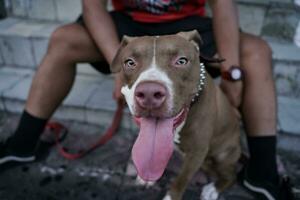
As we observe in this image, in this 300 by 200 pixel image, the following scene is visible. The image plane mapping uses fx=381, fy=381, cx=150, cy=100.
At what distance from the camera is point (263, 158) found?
222 cm

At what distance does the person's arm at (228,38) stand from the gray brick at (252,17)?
0.89 metres

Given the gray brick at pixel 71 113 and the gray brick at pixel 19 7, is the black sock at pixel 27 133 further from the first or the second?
the gray brick at pixel 19 7

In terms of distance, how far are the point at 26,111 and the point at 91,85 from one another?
0.90 meters

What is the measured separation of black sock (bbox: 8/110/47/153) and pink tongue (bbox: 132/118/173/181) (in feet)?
3.39

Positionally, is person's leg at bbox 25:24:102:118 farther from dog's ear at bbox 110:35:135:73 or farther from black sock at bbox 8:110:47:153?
dog's ear at bbox 110:35:135:73

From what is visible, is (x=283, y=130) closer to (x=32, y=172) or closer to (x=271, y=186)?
(x=271, y=186)

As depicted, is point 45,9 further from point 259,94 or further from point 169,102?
point 169,102

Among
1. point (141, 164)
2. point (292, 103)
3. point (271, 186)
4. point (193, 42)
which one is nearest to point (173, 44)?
point (193, 42)

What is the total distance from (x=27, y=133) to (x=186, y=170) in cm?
108

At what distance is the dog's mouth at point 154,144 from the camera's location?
1.56 meters

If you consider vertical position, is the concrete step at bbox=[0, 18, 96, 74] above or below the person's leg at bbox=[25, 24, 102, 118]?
Answer: below

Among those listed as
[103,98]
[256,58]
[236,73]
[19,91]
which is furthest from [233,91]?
[19,91]

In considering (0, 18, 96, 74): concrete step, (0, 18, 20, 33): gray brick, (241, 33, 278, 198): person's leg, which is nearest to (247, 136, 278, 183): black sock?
(241, 33, 278, 198): person's leg

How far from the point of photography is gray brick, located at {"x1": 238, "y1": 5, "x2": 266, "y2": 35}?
307 centimetres
